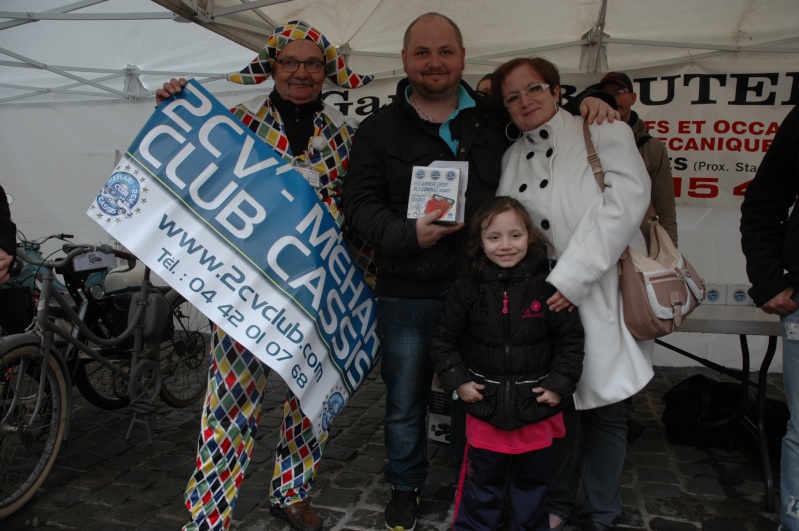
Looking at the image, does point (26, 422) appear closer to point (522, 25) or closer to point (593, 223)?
point (593, 223)

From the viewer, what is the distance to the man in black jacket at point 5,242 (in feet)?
8.01

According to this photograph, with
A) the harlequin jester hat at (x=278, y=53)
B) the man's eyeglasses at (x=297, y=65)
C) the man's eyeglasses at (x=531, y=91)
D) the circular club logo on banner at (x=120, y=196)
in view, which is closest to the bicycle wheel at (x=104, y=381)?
the circular club logo on banner at (x=120, y=196)

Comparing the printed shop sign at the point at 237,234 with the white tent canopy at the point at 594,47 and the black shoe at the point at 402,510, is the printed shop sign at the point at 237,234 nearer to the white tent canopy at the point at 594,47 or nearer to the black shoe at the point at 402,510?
the black shoe at the point at 402,510

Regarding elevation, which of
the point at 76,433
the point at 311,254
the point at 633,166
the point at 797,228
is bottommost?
the point at 76,433

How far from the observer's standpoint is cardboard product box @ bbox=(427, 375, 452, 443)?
3.51 meters

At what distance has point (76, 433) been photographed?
4055 millimetres

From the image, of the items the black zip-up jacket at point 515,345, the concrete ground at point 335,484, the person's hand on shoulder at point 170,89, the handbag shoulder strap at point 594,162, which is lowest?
the concrete ground at point 335,484

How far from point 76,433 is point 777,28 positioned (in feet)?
18.9

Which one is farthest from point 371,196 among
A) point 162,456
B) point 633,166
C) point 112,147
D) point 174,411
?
point 112,147

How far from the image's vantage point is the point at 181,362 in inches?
173

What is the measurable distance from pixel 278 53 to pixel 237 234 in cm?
84

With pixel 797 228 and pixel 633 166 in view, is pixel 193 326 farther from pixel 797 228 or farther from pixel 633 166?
pixel 797 228

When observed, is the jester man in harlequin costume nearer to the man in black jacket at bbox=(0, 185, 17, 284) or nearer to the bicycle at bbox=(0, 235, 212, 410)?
the man in black jacket at bbox=(0, 185, 17, 284)

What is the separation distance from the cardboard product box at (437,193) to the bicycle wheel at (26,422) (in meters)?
2.15
